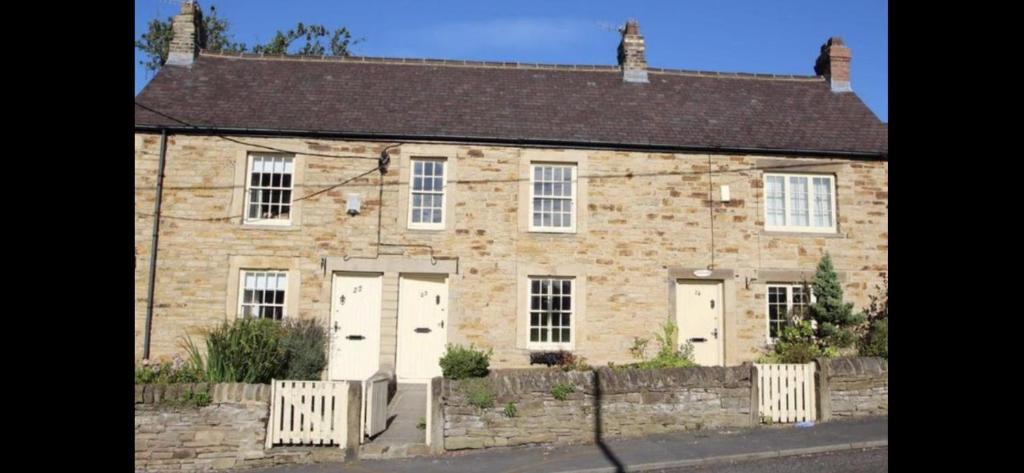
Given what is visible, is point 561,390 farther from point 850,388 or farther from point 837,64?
point 837,64

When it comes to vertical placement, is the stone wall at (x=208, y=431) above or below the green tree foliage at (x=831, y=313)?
below

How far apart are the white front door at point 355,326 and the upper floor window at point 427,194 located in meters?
1.57

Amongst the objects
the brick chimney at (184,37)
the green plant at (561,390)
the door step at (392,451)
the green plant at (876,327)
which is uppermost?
the brick chimney at (184,37)

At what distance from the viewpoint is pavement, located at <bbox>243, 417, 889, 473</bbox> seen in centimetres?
861

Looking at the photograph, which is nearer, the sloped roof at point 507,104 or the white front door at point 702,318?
the white front door at point 702,318

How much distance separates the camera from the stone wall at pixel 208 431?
886 centimetres

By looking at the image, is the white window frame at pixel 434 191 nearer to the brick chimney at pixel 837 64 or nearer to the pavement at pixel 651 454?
the pavement at pixel 651 454

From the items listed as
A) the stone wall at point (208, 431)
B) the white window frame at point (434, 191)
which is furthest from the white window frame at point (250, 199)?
the stone wall at point (208, 431)

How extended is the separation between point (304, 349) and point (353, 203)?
3.28 meters

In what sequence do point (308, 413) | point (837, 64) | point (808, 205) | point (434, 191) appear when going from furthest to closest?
point (837, 64) → point (808, 205) → point (434, 191) → point (308, 413)

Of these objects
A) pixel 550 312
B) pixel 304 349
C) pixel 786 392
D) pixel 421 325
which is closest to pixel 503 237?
pixel 550 312

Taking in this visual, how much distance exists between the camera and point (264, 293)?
14664 mm
